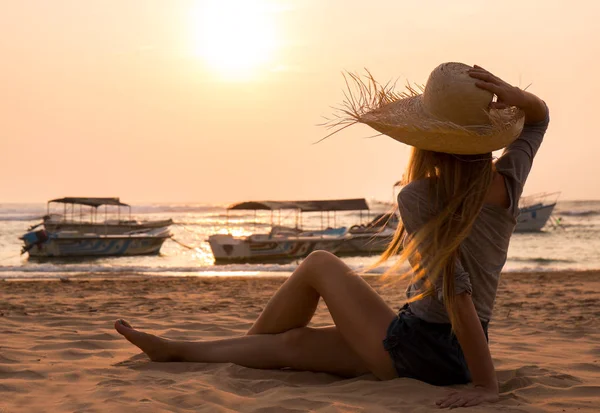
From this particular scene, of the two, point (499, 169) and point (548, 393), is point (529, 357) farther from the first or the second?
point (499, 169)

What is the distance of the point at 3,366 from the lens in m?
3.30

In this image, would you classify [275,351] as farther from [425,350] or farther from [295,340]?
[425,350]

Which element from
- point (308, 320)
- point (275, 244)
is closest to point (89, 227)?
point (275, 244)

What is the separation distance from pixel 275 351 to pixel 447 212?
4.07ft

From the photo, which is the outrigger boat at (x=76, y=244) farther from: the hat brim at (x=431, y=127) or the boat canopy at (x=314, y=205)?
the hat brim at (x=431, y=127)

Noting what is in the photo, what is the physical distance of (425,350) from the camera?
276cm

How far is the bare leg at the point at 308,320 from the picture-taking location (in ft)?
9.40

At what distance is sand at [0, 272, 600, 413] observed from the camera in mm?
2668

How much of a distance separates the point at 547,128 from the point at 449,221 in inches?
27.4

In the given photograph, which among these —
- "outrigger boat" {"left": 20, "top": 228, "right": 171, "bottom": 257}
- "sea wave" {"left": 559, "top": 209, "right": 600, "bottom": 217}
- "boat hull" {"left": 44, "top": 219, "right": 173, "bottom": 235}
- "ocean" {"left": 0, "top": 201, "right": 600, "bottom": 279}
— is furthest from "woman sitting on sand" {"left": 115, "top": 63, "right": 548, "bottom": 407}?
"sea wave" {"left": 559, "top": 209, "right": 600, "bottom": 217}

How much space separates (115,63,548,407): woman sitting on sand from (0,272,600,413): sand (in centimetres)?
14

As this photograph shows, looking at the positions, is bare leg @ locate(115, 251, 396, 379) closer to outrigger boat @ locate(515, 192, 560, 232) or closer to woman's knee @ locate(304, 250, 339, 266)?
woman's knee @ locate(304, 250, 339, 266)

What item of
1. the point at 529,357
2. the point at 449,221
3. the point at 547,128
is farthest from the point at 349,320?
the point at 529,357

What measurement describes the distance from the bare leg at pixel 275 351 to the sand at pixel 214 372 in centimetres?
5
